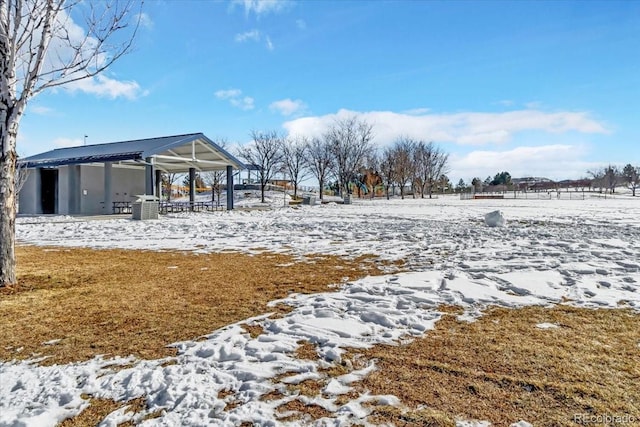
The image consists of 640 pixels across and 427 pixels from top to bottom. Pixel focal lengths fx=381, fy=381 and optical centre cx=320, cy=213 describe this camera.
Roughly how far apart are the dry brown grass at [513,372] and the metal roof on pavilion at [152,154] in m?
17.3

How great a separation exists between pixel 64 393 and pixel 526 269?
18.2 feet

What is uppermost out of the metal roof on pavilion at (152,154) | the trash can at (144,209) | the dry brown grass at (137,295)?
the metal roof on pavilion at (152,154)

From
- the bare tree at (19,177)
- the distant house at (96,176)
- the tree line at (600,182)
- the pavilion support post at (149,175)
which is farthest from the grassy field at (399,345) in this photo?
the tree line at (600,182)

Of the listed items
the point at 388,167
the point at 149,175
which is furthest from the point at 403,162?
the point at 149,175

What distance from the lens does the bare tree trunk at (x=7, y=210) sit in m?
4.75

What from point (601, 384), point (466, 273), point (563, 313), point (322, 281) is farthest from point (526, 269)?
point (601, 384)

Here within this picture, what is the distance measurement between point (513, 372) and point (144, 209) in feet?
53.2

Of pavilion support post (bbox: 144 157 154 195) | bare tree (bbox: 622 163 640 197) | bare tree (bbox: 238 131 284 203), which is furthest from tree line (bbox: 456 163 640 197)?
pavilion support post (bbox: 144 157 154 195)

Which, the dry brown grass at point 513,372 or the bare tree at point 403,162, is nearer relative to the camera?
the dry brown grass at point 513,372

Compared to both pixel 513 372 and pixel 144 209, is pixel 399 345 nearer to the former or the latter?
pixel 513 372

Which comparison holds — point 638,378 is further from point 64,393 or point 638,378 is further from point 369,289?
point 64,393

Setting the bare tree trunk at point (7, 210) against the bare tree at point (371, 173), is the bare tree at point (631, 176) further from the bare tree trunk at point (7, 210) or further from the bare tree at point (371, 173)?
the bare tree trunk at point (7, 210)

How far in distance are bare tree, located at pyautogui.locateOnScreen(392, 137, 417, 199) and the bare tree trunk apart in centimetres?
4725

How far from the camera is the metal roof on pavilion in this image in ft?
60.0
